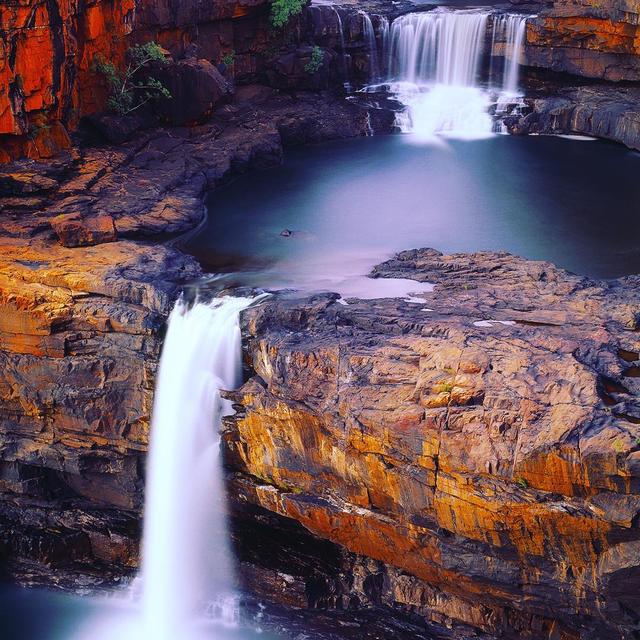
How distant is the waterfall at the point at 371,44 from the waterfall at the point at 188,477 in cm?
1512

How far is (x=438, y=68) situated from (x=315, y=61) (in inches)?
152

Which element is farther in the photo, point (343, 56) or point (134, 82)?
point (343, 56)

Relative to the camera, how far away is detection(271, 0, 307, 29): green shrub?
24.1 metres

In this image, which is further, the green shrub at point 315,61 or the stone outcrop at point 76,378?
the green shrub at point 315,61

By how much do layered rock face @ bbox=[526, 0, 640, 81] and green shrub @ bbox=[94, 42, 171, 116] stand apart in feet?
35.8

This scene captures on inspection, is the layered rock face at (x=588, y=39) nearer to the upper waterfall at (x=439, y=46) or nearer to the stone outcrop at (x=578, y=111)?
the stone outcrop at (x=578, y=111)

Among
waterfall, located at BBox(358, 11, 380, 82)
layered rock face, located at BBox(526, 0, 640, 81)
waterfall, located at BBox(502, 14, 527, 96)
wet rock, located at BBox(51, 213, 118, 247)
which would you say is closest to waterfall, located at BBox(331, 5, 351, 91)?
waterfall, located at BBox(358, 11, 380, 82)

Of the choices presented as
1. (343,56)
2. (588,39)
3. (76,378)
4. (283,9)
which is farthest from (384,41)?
(76,378)

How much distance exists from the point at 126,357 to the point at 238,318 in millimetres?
1800

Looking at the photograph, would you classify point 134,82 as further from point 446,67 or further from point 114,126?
point 446,67

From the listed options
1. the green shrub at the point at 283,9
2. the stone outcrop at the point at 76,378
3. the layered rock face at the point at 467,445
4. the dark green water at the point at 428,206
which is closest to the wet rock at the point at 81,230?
the stone outcrop at the point at 76,378

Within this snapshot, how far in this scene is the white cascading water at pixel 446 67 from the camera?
25109 millimetres

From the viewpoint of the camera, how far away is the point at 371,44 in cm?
2623

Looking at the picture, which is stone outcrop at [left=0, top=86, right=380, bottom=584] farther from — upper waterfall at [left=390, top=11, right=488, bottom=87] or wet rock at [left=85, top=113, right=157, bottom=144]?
upper waterfall at [left=390, top=11, right=488, bottom=87]
